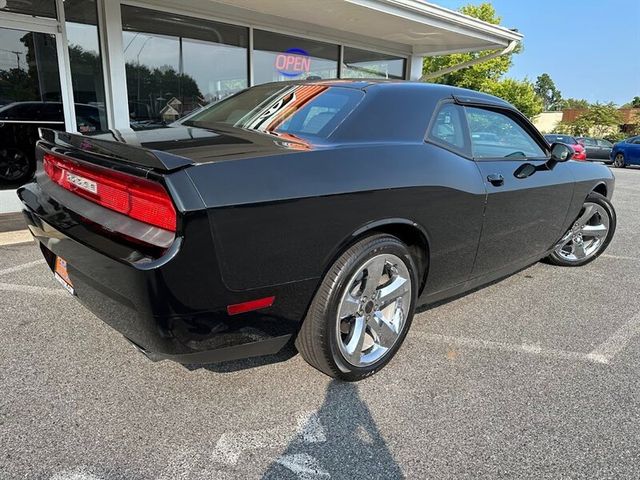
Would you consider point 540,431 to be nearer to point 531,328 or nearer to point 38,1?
point 531,328

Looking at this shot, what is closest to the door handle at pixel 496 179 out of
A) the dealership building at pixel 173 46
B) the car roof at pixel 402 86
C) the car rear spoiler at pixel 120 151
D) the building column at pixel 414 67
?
the car roof at pixel 402 86

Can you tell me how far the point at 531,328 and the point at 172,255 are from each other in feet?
8.45

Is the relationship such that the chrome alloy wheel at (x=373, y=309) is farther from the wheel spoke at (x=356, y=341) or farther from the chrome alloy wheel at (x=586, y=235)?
the chrome alloy wheel at (x=586, y=235)

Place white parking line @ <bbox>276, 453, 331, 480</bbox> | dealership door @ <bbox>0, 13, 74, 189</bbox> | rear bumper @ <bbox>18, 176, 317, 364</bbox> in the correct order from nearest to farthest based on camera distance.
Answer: rear bumper @ <bbox>18, 176, 317, 364</bbox>
white parking line @ <bbox>276, 453, 331, 480</bbox>
dealership door @ <bbox>0, 13, 74, 189</bbox>

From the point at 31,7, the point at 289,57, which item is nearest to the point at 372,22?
the point at 289,57

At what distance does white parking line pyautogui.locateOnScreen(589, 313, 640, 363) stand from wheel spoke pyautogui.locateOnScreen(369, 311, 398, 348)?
131cm

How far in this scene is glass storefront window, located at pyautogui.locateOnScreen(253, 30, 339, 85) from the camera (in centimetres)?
844

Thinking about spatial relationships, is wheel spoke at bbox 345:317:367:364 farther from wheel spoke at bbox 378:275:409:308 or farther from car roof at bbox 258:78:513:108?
car roof at bbox 258:78:513:108

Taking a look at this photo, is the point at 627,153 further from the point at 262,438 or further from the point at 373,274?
the point at 262,438

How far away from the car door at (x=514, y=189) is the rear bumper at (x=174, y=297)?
1519 mm

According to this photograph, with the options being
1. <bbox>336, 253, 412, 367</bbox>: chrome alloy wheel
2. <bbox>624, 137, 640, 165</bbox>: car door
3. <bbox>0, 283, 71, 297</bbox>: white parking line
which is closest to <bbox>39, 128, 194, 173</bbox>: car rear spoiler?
<bbox>336, 253, 412, 367</bbox>: chrome alloy wheel

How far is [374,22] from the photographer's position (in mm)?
8367

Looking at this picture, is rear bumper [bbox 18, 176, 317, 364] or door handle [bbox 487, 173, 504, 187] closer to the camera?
rear bumper [bbox 18, 176, 317, 364]

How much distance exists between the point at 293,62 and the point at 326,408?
8.05 metres
